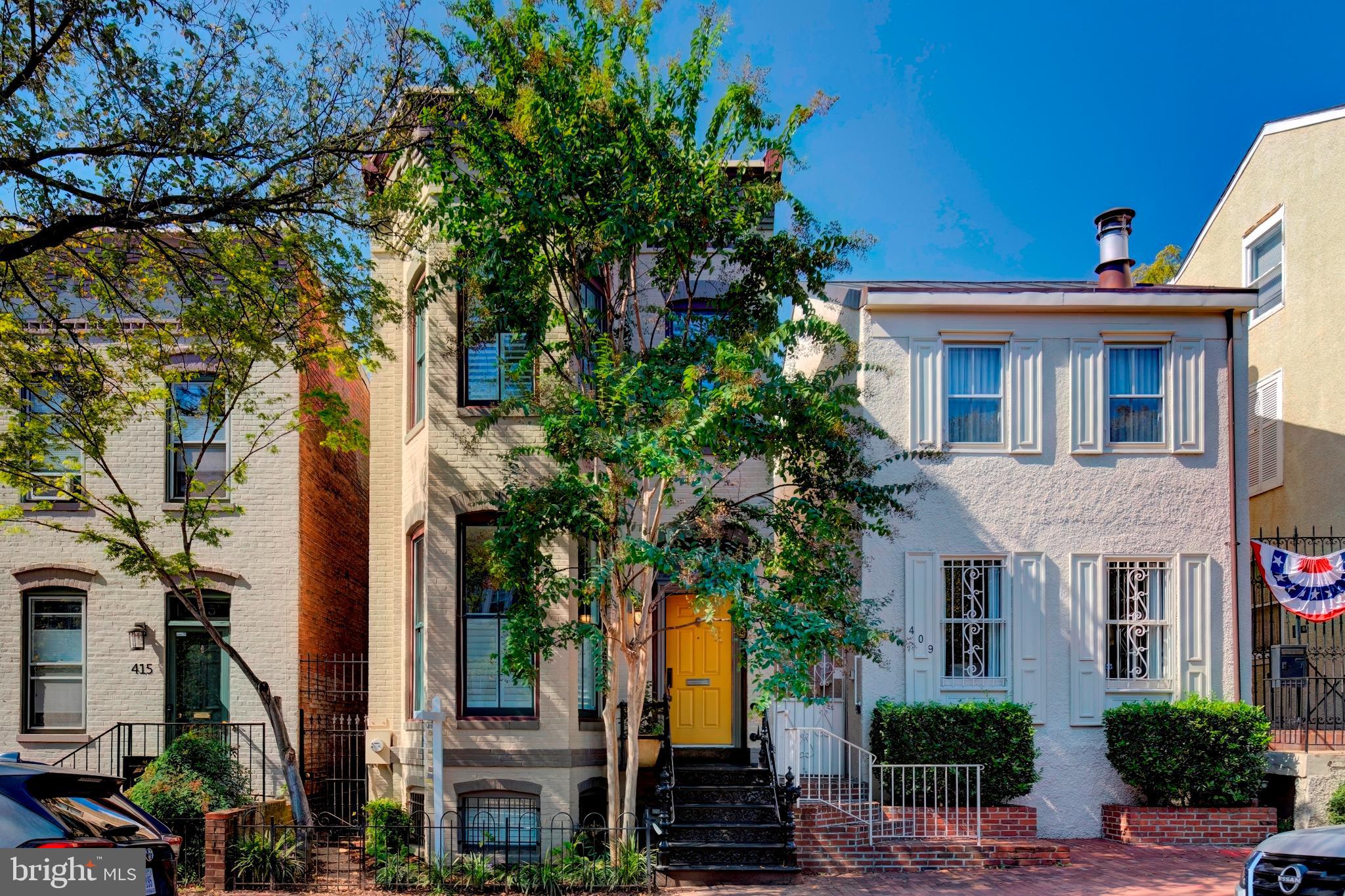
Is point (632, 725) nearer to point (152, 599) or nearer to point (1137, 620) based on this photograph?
point (1137, 620)

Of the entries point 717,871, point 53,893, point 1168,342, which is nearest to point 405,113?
point 53,893

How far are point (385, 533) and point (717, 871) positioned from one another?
263 inches

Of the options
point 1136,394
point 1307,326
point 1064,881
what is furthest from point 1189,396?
point 1064,881

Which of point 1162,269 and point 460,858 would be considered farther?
point 1162,269

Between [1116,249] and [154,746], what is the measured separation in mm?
16004

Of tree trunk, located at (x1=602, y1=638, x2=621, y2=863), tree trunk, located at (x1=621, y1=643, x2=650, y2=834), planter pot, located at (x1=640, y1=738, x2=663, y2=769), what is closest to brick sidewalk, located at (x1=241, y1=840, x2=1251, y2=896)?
tree trunk, located at (x1=621, y1=643, x2=650, y2=834)

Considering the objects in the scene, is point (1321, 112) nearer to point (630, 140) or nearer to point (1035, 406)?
point (1035, 406)

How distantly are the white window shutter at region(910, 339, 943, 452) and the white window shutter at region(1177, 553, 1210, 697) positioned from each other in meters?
3.80

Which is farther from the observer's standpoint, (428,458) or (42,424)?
(428,458)

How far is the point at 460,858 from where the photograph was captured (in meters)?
11.3

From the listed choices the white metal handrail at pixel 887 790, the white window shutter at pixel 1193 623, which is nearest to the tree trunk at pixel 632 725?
the white metal handrail at pixel 887 790

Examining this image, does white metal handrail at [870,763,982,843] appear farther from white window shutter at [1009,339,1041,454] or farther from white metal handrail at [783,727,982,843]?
white window shutter at [1009,339,1041,454]

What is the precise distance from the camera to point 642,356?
1134cm

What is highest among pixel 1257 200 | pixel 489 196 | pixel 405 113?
pixel 1257 200
